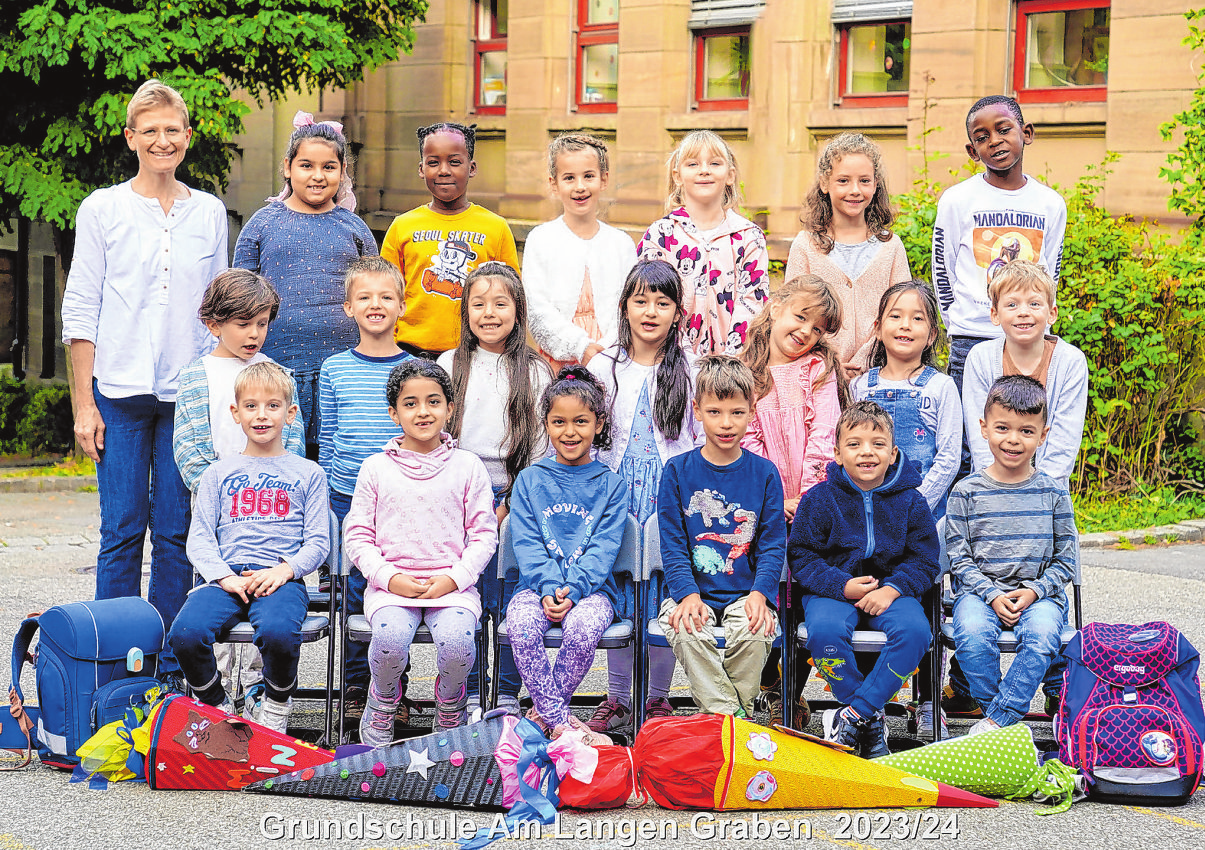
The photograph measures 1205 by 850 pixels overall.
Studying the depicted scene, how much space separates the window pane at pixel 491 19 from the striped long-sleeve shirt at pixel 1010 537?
1275 cm

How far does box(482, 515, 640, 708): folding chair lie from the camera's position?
5.00 m

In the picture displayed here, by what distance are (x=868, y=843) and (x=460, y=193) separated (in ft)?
10.8

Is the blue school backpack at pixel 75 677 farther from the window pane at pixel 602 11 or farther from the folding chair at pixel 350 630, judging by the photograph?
the window pane at pixel 602 11

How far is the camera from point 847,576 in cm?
505

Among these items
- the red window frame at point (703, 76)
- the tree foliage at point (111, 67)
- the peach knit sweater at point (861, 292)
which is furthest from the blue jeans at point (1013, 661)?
the red window frame at point (703, 76)

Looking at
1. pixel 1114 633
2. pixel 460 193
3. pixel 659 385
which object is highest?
pixel 460 193

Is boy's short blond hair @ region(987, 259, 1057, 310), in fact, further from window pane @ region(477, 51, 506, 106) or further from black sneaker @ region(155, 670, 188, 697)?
window pane @ region(477, 51, 506, 106)

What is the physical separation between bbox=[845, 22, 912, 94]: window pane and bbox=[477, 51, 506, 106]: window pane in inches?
197

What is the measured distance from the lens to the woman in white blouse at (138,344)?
5.59 metres

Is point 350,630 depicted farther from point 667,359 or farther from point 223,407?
point 667,359

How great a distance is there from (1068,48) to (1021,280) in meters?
6.67

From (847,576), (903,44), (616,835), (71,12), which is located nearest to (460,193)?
(847,576)

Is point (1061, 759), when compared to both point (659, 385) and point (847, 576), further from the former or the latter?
point (659, 385)

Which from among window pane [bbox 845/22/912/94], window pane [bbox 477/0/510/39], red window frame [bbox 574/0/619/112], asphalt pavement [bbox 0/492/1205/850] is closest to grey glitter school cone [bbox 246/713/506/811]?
asphalt pavement [bbox 0/492/1205/850]
